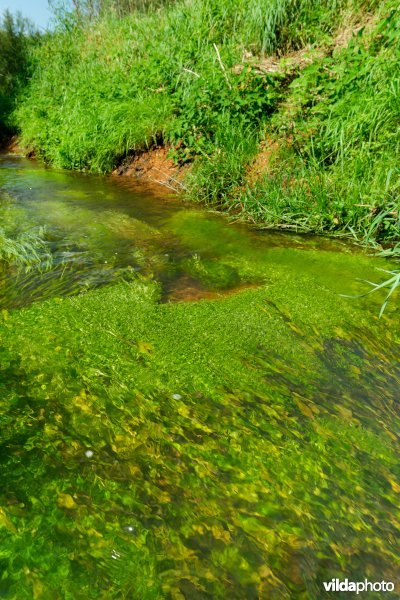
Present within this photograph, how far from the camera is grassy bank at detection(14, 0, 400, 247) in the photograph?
13.2ft

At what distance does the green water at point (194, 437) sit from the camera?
1.05 meters

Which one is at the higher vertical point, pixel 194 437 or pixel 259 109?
pixel 259 109

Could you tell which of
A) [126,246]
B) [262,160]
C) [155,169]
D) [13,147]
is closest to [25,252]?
[126,246]

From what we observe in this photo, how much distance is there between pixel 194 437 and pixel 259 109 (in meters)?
4.74

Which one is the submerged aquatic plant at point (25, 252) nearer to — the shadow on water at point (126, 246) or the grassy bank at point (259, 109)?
the shadow on water at point (126, 246)

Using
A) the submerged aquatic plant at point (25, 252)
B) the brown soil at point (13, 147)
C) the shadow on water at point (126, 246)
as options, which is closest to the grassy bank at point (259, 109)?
the shadow on water at point (126, 246)

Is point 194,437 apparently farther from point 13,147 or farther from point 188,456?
point 13,147

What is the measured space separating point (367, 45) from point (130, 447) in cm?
540

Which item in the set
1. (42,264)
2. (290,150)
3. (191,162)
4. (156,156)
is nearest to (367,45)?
(290,150)

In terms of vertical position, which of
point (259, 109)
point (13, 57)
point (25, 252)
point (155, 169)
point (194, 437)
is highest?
point (13, 57)

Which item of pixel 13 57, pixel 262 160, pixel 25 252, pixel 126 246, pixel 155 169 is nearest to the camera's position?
pixel 25 252

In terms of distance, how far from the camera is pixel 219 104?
555cm

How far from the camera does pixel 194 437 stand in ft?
4.73

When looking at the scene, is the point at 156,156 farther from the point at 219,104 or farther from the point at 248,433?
the point at 248,433
